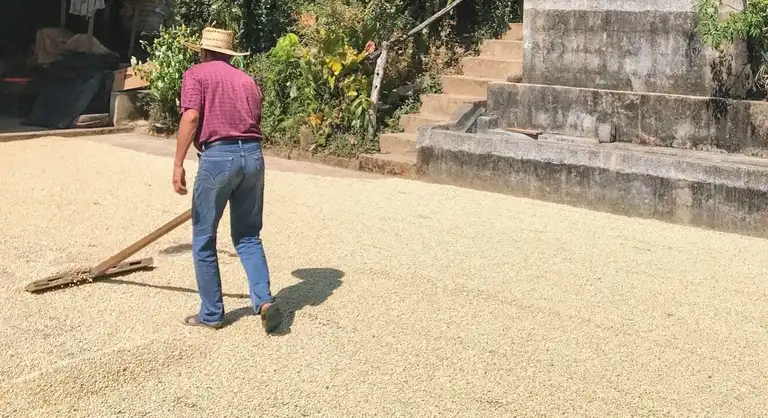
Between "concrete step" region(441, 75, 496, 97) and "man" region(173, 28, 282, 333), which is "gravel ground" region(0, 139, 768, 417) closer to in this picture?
"man" region(173, 28, 282, 333)

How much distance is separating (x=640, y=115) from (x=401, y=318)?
4446 millimetres

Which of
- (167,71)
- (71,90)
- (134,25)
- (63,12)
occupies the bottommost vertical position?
(71,90)

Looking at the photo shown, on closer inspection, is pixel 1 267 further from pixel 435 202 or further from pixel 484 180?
pixel 484 180

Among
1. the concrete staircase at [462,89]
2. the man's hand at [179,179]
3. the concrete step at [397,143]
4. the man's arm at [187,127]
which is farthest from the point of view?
the concrete staircase at [462,89]

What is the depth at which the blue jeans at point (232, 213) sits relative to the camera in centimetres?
414

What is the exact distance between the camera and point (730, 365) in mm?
3986

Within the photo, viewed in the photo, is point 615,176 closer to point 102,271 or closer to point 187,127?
point 187,127

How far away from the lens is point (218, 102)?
418cm

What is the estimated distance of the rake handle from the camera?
4641mm

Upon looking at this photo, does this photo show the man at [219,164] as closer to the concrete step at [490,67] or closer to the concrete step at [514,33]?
the concrete step at [490,67]

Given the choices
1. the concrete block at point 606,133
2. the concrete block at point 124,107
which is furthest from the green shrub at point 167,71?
the concrete block at point 606,133

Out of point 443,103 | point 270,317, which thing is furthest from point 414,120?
point 270,317

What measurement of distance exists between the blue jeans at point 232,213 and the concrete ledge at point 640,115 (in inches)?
191

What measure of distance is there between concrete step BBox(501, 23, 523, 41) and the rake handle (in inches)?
267
